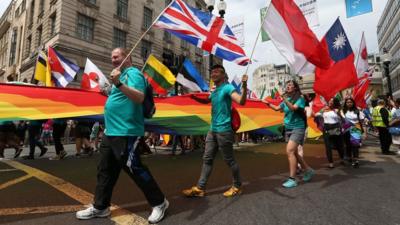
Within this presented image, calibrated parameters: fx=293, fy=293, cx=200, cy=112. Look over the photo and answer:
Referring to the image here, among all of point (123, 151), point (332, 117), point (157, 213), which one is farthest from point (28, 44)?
point (157, 213)

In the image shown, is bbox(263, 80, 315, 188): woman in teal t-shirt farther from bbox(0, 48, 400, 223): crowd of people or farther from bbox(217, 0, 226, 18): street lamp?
bbox(217, 0, 226, 18): street lamp

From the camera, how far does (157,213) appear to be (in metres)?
2.93

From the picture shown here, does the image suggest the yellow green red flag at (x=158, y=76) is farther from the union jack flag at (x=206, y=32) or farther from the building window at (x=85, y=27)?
the building window at (x=85, y=27)

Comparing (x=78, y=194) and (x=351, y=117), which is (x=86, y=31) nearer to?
(x=351, y=117)

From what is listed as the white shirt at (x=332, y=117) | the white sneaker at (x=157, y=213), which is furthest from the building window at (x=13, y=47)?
the white sneaker at (x=157, y=213)

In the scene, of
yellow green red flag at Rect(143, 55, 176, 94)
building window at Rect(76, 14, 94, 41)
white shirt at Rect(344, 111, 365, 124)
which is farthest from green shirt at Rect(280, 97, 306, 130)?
building window at Rect(76, 14, 94, 41)

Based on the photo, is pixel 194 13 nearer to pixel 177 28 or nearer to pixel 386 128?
pixel 177 28

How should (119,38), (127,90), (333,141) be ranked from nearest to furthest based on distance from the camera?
(127,90) < (333,141) < (119,38)

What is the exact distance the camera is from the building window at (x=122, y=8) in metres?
27.1

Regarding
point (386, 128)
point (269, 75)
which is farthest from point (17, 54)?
point (269, 75)

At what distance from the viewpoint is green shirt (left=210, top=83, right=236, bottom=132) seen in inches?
Answer: 150

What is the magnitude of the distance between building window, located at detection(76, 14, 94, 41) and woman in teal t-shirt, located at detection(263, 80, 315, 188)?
2238cm

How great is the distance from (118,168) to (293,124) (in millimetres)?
2945

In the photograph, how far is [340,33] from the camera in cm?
792
